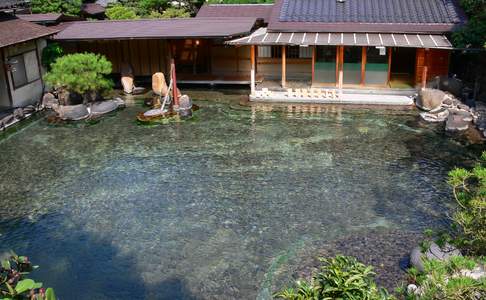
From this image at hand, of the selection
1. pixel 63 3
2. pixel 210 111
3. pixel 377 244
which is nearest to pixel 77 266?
pixel 377 244

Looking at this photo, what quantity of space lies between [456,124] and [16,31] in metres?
18.7

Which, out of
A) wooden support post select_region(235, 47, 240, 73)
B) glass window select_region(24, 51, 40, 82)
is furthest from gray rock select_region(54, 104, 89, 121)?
wooden support post select_region(235, 47, 240, 73)

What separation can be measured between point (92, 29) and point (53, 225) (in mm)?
15513

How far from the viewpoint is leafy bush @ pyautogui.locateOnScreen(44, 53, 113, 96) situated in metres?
20.7

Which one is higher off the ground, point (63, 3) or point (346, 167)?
point (63, 3)

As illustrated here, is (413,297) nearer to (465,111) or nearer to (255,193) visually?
(255,193)

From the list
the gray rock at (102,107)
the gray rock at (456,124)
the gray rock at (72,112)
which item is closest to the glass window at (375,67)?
the gray rock at (456,124)

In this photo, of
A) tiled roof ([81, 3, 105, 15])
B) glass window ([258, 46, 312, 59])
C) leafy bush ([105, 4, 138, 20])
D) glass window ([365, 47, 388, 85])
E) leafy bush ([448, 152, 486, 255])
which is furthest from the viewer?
tiled roof ([81, 3, 105, 15])

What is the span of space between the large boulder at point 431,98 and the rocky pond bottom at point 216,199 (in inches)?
36.0

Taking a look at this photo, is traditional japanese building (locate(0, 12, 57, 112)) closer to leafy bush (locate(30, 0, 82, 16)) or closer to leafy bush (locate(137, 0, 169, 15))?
leafy bush (locate(30, 0, 82, 16))

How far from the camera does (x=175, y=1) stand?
37.8 metres

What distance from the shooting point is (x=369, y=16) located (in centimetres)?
2341

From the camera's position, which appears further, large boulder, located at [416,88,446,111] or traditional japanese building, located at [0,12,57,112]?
traditional japanese building, located at [0,12,57,112]

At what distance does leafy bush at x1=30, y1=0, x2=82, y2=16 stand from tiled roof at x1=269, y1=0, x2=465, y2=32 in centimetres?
1611
